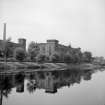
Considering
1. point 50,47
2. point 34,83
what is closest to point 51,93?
point 34,83

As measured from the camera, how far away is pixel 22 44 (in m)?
71.9

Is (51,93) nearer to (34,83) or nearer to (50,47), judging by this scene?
(34,83)

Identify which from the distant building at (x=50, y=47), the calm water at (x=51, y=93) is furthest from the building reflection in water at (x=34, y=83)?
the distant building at (x=50, y=47)

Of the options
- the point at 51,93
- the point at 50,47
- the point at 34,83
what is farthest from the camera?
the point at 50,47

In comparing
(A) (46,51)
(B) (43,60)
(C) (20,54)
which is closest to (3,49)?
(C) (20,54)

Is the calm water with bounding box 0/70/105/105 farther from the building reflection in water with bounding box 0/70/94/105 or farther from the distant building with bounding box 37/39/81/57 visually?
the distant building with bounding box 37/39/81/57

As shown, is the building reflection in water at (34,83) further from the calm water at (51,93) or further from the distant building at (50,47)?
the distant building at (50,47)

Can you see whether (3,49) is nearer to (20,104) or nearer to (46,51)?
(20,104)

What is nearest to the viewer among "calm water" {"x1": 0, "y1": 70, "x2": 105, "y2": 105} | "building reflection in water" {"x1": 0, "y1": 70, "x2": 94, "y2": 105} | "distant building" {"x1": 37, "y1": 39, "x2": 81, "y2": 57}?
"calm water" {"x1": 0, "y1": 70, "x2": 105, "y2": 105}

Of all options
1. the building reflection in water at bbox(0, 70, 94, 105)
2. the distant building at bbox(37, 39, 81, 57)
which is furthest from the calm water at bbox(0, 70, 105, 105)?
the distant building at bbox(37, 39, 81, 57)

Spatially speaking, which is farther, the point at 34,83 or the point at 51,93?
the point at 34,83

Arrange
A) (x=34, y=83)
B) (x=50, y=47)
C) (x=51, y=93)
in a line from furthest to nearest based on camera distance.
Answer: (x=50, y=47), (x=34, y=83), (x=51, y=93)

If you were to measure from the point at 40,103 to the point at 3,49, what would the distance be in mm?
30177

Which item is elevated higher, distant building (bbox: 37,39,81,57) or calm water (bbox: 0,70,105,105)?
distant building (bbox: 37,39,81,57)
